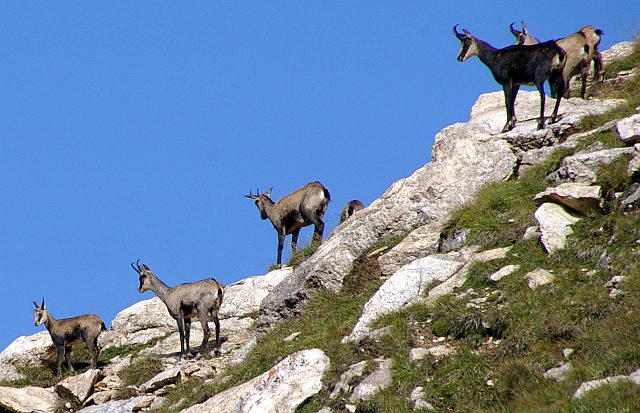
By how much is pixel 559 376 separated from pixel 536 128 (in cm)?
944

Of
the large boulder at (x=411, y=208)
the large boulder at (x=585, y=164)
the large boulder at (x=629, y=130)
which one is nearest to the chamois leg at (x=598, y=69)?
the large boulder at (x=411, y=208)

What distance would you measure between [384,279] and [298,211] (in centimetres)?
816

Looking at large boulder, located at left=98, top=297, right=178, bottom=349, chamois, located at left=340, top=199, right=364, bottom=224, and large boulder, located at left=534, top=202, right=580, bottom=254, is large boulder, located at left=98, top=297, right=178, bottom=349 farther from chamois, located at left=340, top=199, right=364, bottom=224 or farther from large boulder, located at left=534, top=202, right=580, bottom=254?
large boulder, located at left=534, top=202, right=580, bottom=254

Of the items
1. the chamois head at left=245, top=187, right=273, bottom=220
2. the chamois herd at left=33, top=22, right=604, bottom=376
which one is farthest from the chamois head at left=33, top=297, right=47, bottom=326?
the chamois head at left=245, top=187, right=273, bottom=220

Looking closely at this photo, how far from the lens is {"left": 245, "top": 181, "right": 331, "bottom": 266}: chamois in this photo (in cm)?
2638

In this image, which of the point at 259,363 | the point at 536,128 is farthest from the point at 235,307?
the point at 536,128

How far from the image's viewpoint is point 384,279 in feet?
62.5

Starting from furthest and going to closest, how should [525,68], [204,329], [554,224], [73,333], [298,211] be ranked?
[298,211], [73,333], [204,329], [525,68], [554,224]

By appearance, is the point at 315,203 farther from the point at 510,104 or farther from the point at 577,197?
the point at 577,197

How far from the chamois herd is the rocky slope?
2.04 ft

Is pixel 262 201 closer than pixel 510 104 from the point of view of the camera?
No

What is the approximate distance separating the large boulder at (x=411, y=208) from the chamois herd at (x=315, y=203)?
1.04 m

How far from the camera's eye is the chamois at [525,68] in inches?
834

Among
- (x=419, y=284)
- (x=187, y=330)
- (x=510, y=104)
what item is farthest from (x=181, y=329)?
(x=510, y=104)
